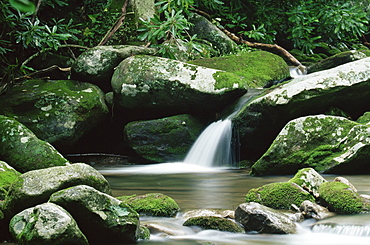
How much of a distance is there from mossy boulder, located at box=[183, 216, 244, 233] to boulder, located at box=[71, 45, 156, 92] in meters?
6.16

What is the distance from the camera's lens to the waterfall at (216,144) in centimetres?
782

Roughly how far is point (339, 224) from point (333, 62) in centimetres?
726

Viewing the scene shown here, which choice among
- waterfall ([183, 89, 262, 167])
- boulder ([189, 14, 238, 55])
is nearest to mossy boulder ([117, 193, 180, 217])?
waterfall ([183, 89, 262, 167])

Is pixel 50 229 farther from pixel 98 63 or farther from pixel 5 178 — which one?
pixel 98 63

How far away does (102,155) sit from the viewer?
9172 millimetres

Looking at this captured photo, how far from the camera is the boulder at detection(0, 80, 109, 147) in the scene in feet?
26.4

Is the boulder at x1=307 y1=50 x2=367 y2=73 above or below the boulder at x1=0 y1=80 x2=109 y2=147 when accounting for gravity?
above

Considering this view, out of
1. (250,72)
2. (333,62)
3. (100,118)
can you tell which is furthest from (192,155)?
(333,62)

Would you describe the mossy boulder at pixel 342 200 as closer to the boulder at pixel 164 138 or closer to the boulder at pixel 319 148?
the boulder at pixel 319 148

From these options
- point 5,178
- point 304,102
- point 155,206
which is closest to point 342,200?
point 155,206

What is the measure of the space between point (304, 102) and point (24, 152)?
4187 mm

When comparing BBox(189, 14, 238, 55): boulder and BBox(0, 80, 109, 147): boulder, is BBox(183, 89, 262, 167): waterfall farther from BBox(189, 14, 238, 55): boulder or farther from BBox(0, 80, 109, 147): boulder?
BBox(189, 14, 238, 55): boulder

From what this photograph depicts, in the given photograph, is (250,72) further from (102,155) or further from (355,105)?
(102,155)

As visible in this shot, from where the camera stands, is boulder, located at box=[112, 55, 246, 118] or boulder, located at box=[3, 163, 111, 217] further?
boulder, located at box=[112, 55, 246, 118]
